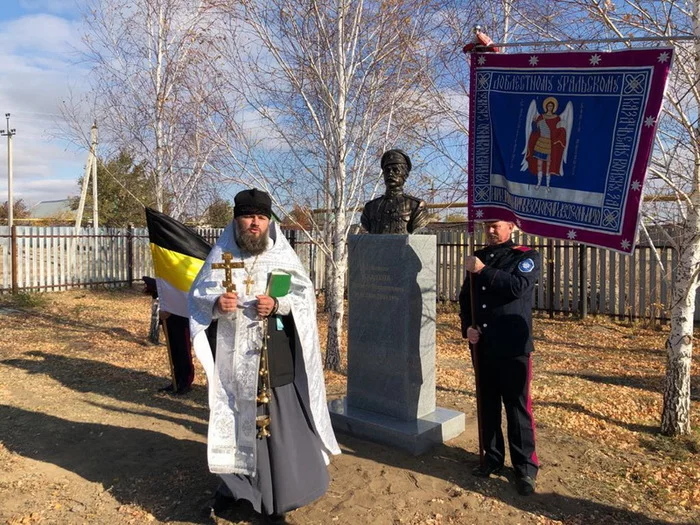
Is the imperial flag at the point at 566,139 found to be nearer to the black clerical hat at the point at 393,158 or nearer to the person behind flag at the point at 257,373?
the black clerical hat at the point at 393,158

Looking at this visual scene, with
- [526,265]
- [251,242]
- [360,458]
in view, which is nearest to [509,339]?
[526,265]

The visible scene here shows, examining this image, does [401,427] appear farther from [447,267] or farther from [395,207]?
[447,267]

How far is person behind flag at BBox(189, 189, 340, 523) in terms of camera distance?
322 cm

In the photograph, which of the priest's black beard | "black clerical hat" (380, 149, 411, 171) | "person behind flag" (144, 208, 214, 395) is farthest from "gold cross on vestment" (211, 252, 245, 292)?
"person behind flag" (144, 208, 214, 395)

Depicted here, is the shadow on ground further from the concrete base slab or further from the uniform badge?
the uniform badge

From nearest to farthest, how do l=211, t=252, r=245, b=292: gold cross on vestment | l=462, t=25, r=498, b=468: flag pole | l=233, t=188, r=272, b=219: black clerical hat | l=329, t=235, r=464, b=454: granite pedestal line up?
l=211, t=252, r=245, b=292: gold cross on vestment < l=233, t=188, r=272, b=219: black clerical hat < l=462, t=25, r=498, b=468: flag pole < l=329, t=235, r=464, b=454: granite pedestal

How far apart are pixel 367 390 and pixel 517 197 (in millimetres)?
2096

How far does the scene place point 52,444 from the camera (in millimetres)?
4637

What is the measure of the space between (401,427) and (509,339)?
1.30m

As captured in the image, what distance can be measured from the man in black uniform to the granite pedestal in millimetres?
716

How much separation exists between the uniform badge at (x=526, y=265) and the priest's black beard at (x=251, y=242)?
1.67m

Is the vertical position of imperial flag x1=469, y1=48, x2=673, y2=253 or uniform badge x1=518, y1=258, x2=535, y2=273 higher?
imperial flag x1=469, y1=48, x2=673, y2=253

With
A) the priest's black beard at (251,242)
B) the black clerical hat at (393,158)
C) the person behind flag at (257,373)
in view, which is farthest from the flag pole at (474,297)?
the priest's black beard at (251,242)

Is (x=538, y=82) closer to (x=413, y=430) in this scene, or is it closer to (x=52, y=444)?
(x=413, y=430)
